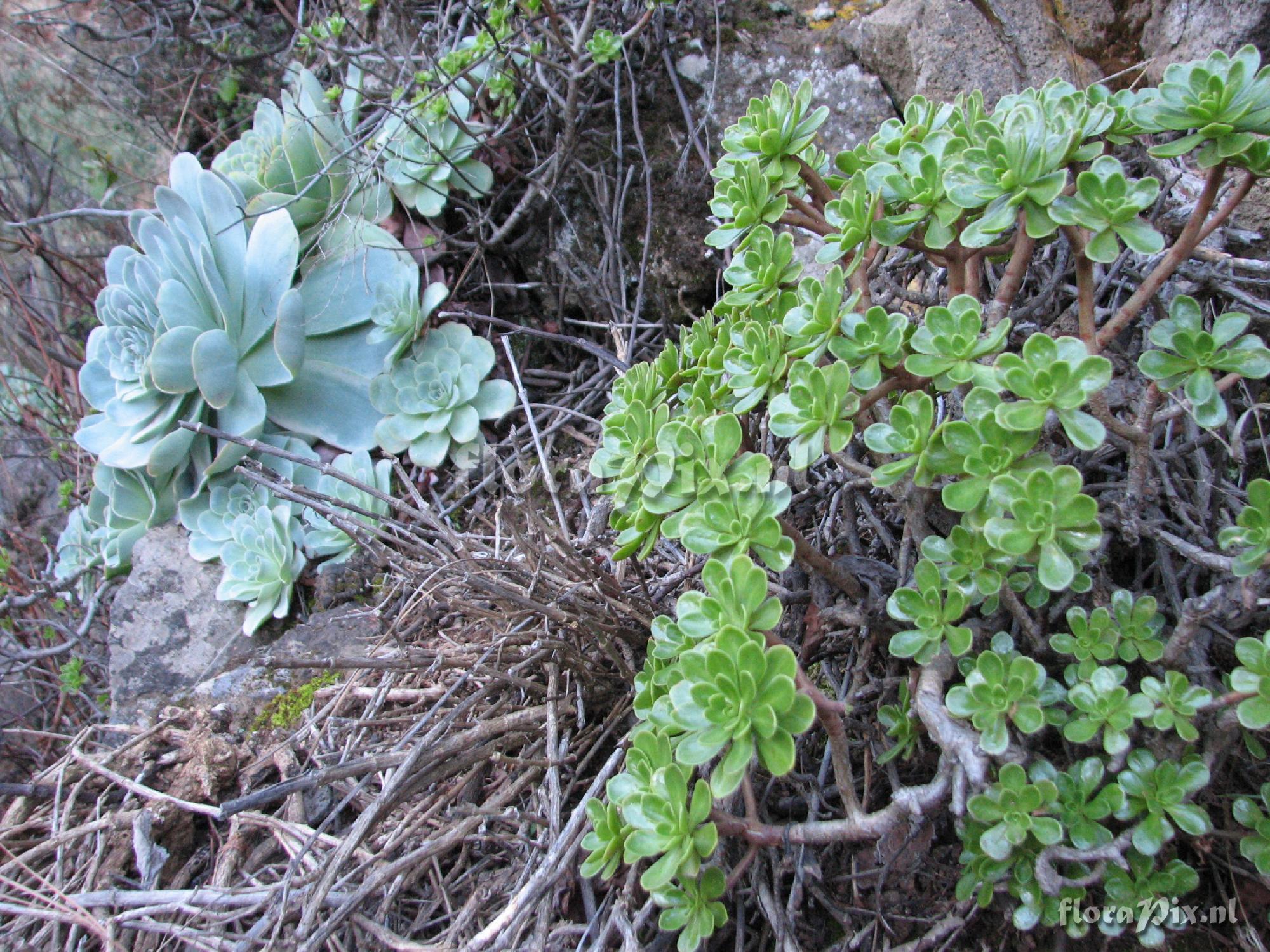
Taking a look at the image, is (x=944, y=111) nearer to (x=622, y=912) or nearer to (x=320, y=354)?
(x=622, y=912)

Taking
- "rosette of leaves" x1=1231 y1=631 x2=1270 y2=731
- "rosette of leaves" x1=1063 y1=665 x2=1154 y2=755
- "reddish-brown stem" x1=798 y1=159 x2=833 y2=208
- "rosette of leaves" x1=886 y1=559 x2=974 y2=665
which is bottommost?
"rosette of leaves" x1=1063 y1=665 x2=1154 y2=755

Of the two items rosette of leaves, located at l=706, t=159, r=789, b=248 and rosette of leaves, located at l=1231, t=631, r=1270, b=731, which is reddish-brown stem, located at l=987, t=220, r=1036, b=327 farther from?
rosette of leaves, located at l=1231, t=631, r=1270, b=731

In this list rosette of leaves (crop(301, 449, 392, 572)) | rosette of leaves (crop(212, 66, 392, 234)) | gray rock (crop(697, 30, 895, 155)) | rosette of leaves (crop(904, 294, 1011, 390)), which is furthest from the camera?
rosette of leaves (crop(212, 66, 392, 234))

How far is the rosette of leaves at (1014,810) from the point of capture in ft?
2.79

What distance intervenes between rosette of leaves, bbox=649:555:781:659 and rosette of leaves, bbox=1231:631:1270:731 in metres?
0.46

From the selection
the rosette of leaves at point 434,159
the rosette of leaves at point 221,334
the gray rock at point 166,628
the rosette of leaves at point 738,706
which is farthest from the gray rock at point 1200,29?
the gray rock at point 166,628

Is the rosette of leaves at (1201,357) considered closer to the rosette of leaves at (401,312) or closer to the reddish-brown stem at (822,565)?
the reddish-brown stem at (822,565)

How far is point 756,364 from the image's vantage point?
1.03m

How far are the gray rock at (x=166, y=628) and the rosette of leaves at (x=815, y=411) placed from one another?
5.14 feet

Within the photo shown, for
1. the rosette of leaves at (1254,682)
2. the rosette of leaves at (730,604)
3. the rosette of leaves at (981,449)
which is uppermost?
the rosette of leaves at (981,449)

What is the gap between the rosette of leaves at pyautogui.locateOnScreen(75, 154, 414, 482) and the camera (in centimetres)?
210

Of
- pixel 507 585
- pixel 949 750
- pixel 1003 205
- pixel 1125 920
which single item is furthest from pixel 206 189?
pixel 1125 920

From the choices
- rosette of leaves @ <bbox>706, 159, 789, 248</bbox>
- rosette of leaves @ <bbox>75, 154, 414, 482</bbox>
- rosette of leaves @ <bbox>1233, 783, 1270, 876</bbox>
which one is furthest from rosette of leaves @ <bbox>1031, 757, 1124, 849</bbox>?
rosette of leaves @ <bbox>75, 154, 414, 482</bbox>

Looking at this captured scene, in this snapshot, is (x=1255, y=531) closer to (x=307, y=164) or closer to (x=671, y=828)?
(x=671, y=828)
